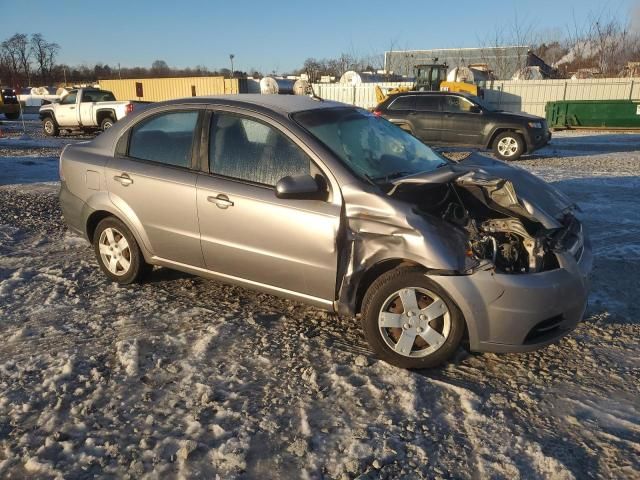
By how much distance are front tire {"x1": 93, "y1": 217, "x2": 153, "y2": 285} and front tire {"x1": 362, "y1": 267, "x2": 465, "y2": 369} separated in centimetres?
221

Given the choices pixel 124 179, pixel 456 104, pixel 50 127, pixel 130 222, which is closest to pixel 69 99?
pixel 50 127

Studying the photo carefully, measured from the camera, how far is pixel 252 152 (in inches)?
151

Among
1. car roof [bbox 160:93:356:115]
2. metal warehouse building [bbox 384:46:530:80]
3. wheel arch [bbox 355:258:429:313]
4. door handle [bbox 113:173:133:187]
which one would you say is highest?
metal warehouse building [bbox 384:46:530:80]

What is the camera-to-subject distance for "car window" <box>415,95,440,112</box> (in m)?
13.8

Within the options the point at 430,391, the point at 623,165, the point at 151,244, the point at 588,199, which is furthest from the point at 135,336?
the point at 623,165

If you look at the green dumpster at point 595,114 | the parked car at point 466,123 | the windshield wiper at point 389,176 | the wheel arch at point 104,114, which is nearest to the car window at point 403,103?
the parked car at point 466,123

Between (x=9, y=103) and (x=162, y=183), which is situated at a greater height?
(x=9, y=103)

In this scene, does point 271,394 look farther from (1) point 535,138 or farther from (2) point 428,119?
(2) point 428,119

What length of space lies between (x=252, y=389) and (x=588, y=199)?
6.72 meters

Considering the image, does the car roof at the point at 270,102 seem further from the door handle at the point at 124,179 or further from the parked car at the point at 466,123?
the parked car at the point at 466,123

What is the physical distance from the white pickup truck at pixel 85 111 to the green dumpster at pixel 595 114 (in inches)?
669

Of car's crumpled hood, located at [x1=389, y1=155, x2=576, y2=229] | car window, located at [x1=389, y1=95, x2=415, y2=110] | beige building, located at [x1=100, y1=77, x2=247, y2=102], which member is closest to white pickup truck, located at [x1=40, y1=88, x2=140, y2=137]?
car window, located at [x1=389, y1=95, x2=415, y2=110]

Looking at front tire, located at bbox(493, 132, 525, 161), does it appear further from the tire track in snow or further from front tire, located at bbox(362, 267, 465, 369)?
the tire track in snow

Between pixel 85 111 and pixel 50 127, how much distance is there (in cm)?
239
